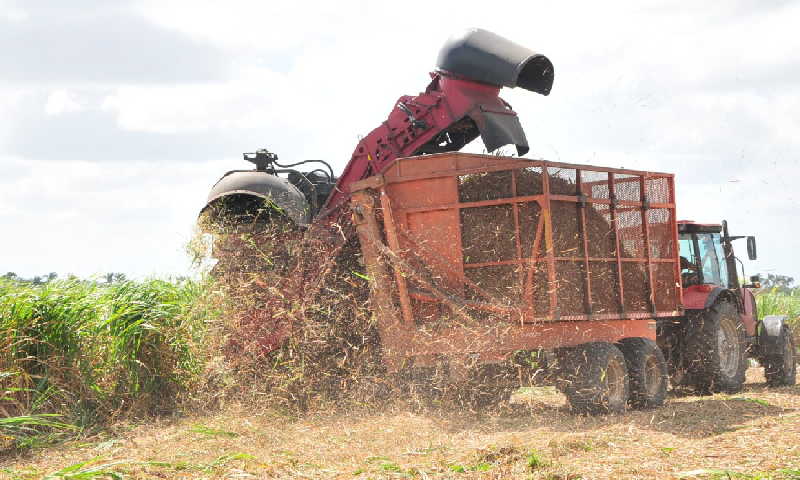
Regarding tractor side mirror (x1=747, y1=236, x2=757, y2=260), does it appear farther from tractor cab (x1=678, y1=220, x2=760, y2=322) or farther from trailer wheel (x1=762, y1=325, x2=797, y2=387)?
trailer wheel (x1=762, y1=325, x2=797, y2=387)

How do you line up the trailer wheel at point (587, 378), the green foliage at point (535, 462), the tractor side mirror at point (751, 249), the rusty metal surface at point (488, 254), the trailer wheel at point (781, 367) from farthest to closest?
the trailer wheel at point (781, 367) < the tractor side mirror at point (751, 249) < the trailer wheel at point (587, 378) < the rusty metal surface at point (488, 254) < the green foliage at point (535, 462)

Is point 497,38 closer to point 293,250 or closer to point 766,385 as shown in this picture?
point 293,250

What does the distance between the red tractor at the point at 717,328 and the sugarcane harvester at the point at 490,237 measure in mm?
1338

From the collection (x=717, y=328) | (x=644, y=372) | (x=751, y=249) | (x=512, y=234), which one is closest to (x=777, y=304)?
(x=751, y=249)

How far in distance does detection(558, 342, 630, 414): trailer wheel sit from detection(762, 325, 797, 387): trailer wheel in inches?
180

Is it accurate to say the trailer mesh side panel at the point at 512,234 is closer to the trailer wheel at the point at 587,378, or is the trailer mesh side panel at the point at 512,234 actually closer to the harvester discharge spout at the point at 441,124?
the trailer wheel at the point at 587,378

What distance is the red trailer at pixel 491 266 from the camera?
761cm

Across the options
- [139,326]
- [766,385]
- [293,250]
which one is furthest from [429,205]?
[766,385]

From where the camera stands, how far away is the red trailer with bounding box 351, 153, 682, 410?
7605 mm

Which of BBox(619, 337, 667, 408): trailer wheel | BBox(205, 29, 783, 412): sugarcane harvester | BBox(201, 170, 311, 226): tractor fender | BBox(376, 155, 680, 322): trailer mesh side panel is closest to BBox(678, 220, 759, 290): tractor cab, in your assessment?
BBox(205, 29, 783, 412): sugarcane harvester

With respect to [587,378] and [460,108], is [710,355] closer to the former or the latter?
[587,378]

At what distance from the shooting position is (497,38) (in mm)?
9078

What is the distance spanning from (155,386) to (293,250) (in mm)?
1870

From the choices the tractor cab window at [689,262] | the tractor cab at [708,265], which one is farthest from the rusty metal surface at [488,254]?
the tractor cab window at [689,262]
